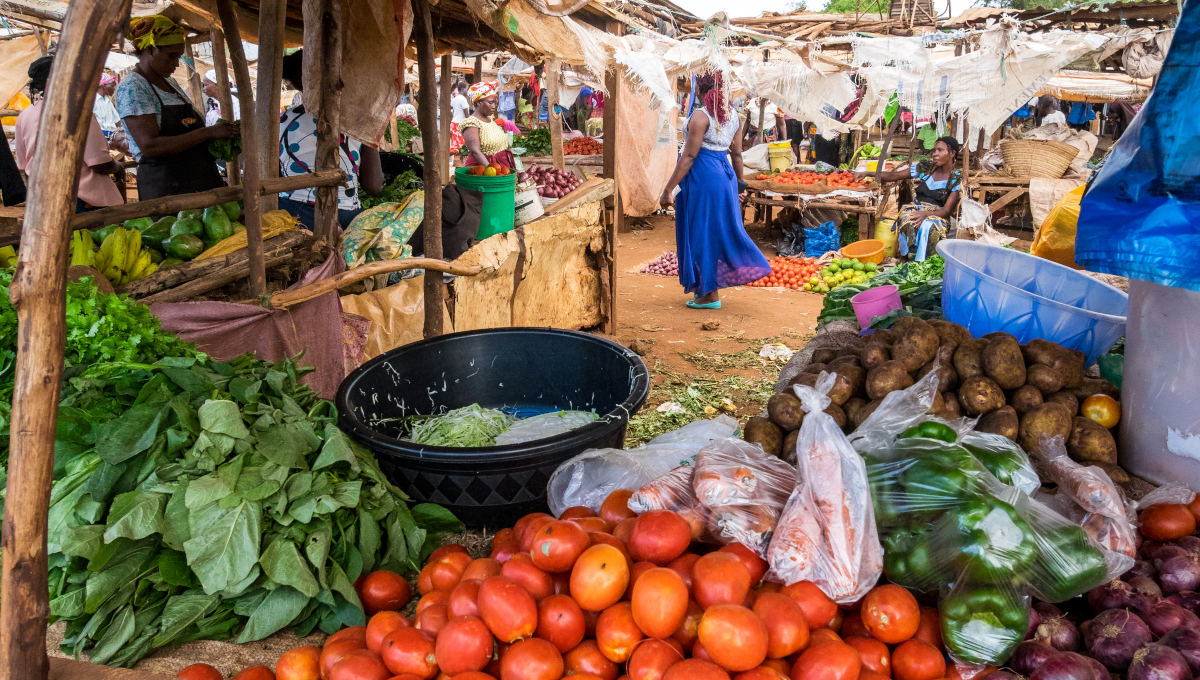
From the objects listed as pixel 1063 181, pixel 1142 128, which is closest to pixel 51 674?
pixel 1142 128

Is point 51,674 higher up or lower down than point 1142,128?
lower down

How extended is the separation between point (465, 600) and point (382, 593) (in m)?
0.49

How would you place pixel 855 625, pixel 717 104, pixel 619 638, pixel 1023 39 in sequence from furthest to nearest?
pixel 1023 39, pixel 717 104, pixel 855 625, pixel 619 638

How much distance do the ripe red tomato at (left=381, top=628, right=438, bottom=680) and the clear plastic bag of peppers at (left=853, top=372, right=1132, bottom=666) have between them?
1.00 metres

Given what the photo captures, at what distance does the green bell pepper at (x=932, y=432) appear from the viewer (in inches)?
66.9

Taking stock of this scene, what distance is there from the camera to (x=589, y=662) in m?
1.40

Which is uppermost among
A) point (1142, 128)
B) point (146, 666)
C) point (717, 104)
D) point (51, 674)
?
point (717, 104)

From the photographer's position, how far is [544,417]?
9.29ft

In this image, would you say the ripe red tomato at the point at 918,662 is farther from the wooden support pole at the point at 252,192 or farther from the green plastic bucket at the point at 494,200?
the green plastic bucket at the point at 494,200

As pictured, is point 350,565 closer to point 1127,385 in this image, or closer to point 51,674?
point 51,674

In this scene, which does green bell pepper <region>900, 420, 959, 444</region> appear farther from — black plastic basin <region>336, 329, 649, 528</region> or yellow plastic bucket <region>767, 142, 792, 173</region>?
yellow plastic bucket <region>767, 142, 792, 173</region>

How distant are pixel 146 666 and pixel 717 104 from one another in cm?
631

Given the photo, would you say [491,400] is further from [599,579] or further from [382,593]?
[599,579]

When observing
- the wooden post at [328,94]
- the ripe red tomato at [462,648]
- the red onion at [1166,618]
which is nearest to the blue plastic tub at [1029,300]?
the red onion at [1166,618]
